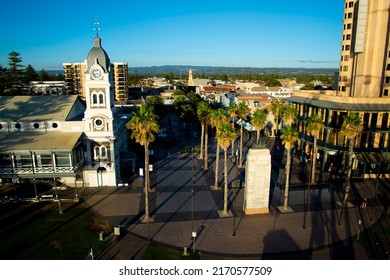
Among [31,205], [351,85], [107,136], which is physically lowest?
[31,205]

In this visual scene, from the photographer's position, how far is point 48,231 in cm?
3136

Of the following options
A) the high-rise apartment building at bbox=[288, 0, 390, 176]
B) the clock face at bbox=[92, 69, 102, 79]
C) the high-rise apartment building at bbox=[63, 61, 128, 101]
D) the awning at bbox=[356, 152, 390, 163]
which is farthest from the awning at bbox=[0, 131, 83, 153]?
the high-rise apartment building at bbox=[63, 61, 128, 101]

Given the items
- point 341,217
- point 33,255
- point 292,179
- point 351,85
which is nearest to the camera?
point 33,255

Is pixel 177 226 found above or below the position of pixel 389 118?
below

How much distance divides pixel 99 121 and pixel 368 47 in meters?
50.1

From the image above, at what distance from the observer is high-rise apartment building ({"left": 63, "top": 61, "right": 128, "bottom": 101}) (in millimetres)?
134375

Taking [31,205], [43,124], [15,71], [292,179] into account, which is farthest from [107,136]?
[15,71]

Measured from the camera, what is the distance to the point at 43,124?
Answer: 1726 inches

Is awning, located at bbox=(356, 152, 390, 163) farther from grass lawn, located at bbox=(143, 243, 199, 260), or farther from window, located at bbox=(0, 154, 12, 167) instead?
window, located at bbox=(0, 154, 12, 167)

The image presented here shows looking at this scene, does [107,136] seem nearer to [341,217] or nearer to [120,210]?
[120,210]

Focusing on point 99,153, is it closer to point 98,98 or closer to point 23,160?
point 98,98

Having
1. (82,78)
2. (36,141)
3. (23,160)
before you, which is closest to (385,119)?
(36,141)

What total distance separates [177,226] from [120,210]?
8.24 meters

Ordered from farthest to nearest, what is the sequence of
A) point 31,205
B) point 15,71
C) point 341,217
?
1. point 15,71
2. point 31,205
3. point 341,217
